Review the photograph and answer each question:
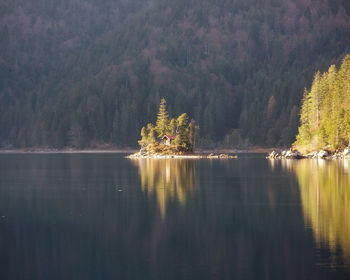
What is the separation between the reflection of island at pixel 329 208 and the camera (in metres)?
32.4

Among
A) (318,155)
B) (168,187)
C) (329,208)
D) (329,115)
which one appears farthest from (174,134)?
(329,208)

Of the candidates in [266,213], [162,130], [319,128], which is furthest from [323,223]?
[162,130]

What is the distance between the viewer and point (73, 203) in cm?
4909

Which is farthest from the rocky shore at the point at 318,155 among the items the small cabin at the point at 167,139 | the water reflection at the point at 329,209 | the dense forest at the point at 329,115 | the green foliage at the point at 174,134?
the water reflection at the point at 329,209

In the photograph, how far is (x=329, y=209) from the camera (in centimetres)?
4222

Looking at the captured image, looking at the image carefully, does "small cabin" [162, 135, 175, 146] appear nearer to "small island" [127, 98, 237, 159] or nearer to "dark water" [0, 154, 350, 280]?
"small island" [127, 98, 237, 159]

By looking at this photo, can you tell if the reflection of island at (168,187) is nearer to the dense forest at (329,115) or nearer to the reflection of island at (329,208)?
the reflection of island at (329,208)

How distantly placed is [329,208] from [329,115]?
83465 millimetres

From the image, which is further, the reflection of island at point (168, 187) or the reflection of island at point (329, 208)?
the reflection of island at point (168, 187)

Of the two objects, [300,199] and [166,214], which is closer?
[166,214]

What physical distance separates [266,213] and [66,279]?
768 inches

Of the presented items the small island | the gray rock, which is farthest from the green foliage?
the gray rock

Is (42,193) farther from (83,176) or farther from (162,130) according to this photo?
(162,130)

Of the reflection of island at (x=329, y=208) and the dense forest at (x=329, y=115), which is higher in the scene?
the dense forest at (x=329, y=115)
